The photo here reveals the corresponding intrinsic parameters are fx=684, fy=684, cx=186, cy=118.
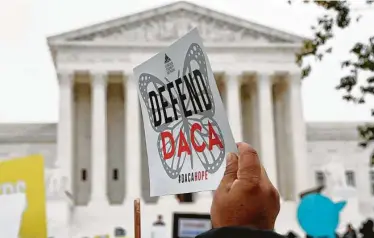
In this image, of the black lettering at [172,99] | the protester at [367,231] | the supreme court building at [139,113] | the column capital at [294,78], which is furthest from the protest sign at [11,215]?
the column capital at [294,78]

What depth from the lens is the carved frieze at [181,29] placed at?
156 feet

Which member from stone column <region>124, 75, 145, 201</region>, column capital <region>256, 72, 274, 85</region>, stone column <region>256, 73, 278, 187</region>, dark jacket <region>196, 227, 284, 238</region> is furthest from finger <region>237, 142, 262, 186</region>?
column capital <region>256, 72, 274, 85</region>

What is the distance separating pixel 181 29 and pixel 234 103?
638 centimetres

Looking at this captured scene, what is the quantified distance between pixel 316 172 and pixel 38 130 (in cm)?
2030

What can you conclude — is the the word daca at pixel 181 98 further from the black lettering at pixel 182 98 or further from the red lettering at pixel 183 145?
the red lettering at pixel 183 145

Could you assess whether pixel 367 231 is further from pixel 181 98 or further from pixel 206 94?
pixel 206 94

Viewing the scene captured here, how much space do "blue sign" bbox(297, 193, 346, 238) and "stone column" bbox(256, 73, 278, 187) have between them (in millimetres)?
37097

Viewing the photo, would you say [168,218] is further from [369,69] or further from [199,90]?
[199,90]

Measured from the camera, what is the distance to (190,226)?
35.2ft

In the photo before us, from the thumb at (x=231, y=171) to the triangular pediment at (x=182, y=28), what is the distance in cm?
4520

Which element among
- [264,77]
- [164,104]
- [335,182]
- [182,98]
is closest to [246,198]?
[182,98]

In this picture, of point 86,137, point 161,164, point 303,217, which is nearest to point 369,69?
point 303,217

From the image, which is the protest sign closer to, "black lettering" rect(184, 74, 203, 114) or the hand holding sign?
"black lettering" rect(184, 74, 203, 114)

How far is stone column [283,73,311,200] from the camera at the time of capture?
153 ft
